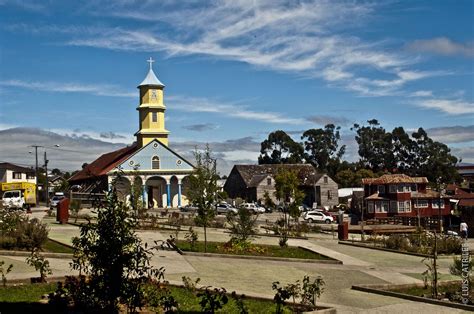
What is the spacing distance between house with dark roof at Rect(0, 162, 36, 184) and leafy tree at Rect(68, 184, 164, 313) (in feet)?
250

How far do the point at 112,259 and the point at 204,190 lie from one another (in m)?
14.4

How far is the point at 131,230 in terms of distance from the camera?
10.3 meters

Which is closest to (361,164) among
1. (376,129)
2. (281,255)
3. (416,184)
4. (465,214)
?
(376,129)

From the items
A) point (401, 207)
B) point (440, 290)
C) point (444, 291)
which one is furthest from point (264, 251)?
point (401, 207)

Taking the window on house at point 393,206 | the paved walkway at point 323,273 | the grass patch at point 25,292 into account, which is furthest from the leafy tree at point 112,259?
the window on house at point 393,206

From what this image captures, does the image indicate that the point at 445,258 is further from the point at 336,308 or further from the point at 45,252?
the point at 45,252

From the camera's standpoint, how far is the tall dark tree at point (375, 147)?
382ft

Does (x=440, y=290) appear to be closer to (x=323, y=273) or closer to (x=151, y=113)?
(x=323, y=273)

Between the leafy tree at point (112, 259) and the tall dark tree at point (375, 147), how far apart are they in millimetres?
109251

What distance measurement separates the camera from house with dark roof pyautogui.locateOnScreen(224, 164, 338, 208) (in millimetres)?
77688

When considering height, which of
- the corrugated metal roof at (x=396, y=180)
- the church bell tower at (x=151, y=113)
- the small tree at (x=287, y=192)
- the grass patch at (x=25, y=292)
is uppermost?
the church bell tower at (x=151, y=113)

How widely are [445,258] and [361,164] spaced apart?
9726 cm

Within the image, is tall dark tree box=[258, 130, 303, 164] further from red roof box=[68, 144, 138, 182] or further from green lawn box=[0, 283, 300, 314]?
green lawn box=[0, 283, 300, 314]

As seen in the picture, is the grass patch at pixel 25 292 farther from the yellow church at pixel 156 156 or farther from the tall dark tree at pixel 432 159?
the tall dark tree at pixel 432 159
